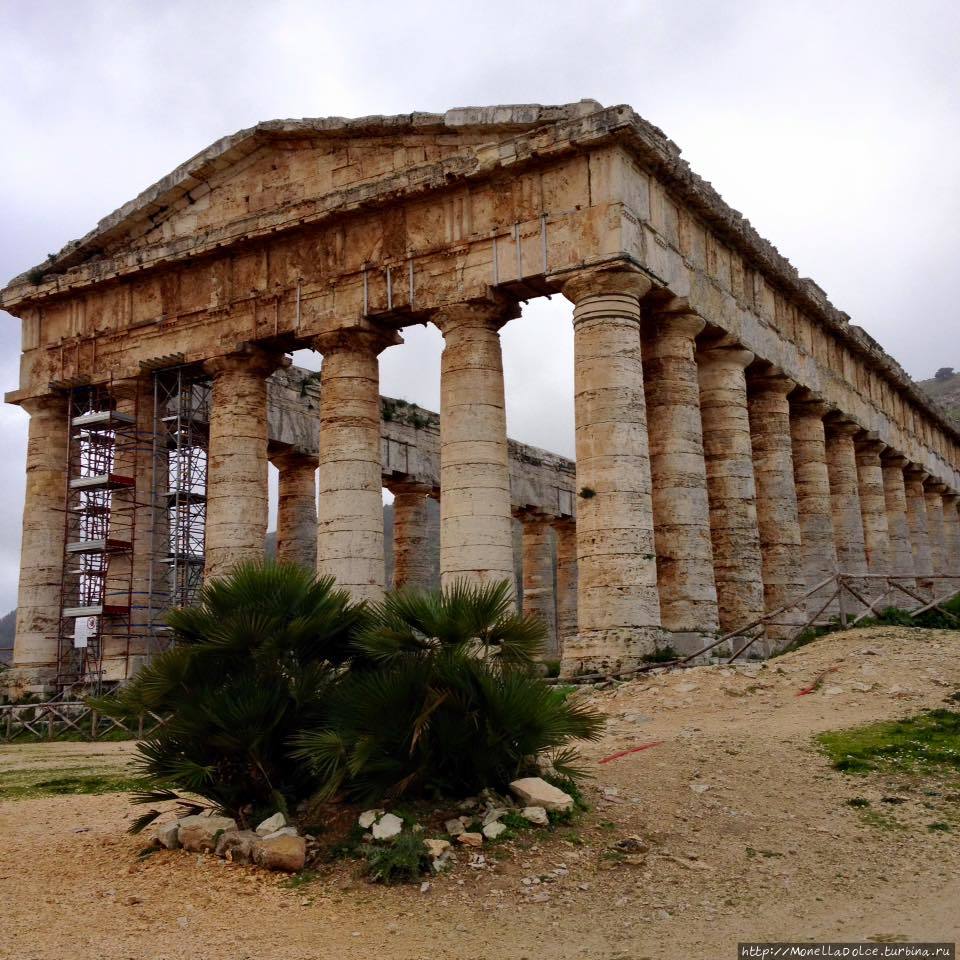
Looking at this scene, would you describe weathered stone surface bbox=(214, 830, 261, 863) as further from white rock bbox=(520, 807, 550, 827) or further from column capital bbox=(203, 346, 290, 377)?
column capital bbox=(203, 346, 290, 377)

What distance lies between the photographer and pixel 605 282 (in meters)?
18.5

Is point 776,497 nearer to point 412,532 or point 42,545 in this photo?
point 412,532

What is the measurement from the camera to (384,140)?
70.7 feet

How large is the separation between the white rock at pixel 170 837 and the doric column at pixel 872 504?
26.9 metres

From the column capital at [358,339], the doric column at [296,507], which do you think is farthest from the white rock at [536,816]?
the doric column at [296,507]

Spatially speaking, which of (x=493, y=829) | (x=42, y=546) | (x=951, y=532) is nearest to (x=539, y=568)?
(x=951, y=532)

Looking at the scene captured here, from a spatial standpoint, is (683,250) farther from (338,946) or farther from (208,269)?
(338,946)

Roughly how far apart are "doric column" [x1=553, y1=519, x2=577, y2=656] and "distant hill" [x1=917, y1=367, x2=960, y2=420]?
57891 millimetres

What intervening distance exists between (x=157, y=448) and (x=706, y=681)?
15368 millimetres

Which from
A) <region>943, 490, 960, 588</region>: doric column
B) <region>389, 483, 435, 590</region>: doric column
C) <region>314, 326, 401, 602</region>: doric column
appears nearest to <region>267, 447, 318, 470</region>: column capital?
<region>389, 483, 435, 590</region>: doric column

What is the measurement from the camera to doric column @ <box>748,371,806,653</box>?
23.8m

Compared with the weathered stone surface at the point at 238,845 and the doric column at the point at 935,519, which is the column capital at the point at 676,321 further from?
the doric column at the point at 935,519

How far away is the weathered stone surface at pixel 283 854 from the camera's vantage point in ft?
24.7

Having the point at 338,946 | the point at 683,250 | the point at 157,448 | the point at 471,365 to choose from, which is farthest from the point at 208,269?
the point at 338,946
